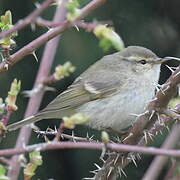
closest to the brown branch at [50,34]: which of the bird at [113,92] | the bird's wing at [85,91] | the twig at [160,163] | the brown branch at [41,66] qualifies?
the brown branch at [41,66]

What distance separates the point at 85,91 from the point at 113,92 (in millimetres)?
279

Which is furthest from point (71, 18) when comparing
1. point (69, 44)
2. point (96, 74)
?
point (69, 44)

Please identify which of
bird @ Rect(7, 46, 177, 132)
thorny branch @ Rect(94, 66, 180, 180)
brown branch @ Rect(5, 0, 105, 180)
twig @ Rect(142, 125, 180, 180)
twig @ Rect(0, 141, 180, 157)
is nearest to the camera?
twig @ Rect(0, 141, 180, 157)

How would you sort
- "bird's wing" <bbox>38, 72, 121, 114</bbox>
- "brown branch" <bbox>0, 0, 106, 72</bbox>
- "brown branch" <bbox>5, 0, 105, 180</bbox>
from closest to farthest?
"brown branch" <bbox>0, 0, 106, 72</bbox> → "brown branch" <bbox>5, 0, 105, 180</bbox> → "bird's wing" <bbox>38, 72, 121, 114</bbox>

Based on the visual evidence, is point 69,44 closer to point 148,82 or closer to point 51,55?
point 148,82

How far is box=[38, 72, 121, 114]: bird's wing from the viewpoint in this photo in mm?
4452

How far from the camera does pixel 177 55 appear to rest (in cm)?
552

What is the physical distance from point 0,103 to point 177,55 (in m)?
3.74

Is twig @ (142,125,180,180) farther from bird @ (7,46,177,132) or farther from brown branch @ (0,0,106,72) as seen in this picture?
bird @ (7,46,177,132)

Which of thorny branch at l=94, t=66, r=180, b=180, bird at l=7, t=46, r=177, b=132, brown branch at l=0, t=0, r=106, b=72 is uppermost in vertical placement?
brown branch at l=0, t=0, r=106, b=72

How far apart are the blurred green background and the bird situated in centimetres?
45

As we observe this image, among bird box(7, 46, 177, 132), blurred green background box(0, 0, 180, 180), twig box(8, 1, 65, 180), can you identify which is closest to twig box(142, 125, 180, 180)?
twig box(8, 1, 65, 180)

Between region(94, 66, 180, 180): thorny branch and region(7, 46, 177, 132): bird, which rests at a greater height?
region(94, 66, 180, 180): thorny branch

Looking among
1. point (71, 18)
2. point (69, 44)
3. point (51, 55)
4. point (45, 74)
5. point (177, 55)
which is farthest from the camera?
point (177, 55)
